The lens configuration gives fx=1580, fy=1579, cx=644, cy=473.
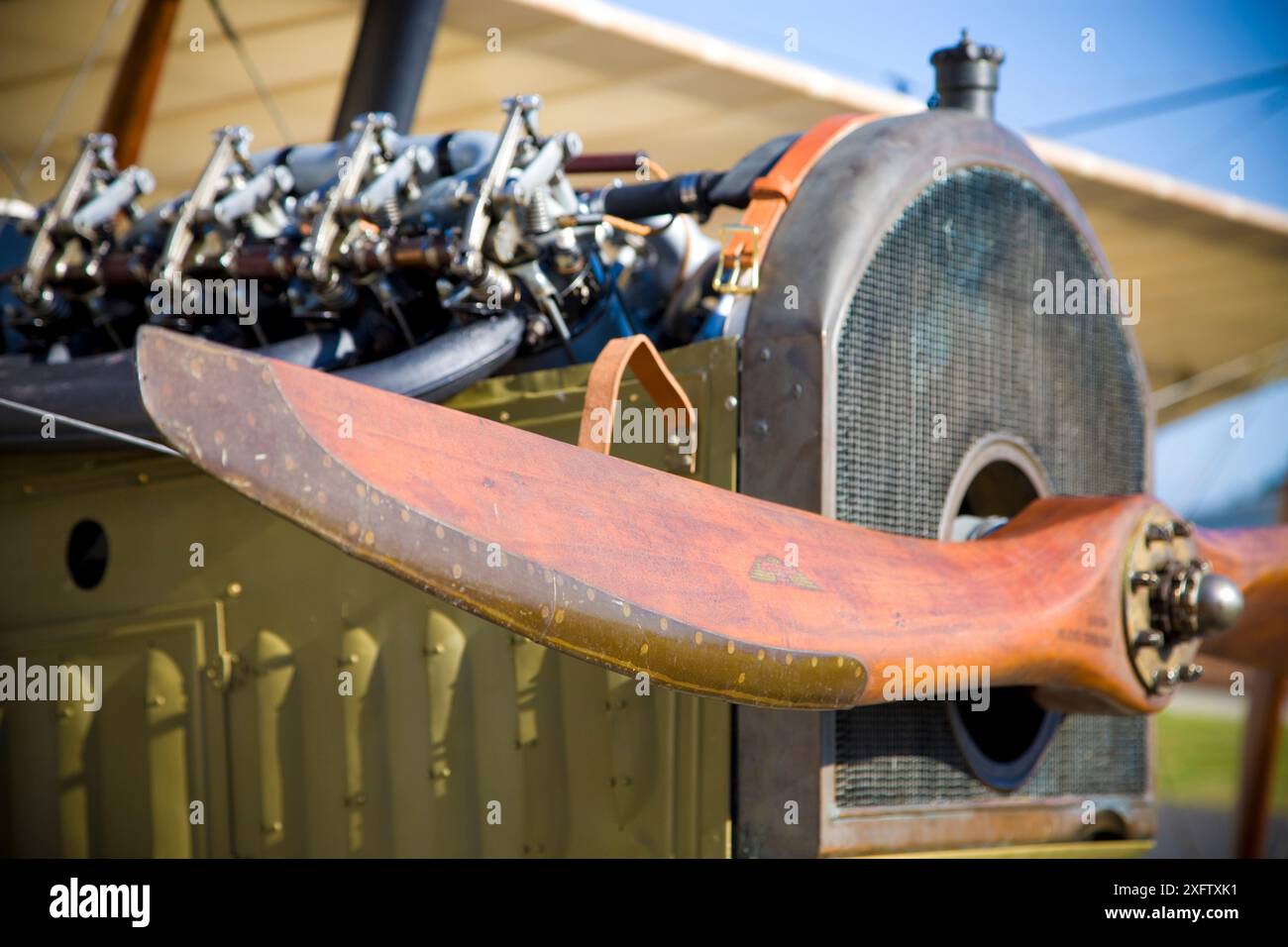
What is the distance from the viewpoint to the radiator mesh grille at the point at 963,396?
114 inches

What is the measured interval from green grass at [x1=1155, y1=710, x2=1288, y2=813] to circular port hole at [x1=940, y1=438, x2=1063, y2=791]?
15.3 m

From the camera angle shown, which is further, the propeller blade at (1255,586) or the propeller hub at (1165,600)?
the propeller blade at (1255,586)

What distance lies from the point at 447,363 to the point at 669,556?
971 millimetres

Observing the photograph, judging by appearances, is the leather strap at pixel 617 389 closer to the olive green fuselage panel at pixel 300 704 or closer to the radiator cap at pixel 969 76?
the olive green fuselage panel at pixel 300 704

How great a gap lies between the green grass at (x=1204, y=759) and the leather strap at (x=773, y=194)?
1593cm

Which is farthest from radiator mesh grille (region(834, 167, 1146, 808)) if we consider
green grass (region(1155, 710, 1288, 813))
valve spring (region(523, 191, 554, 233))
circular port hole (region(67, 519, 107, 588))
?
green grass (region(1155, 710, 1288, 813))

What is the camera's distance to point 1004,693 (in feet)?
11.0

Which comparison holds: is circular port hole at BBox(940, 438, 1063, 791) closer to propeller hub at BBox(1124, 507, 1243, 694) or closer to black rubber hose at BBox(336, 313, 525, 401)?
propeller hub at BBox(1124, 507, 1243, 694)

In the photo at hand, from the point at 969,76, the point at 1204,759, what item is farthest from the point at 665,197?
the point at 1204,759

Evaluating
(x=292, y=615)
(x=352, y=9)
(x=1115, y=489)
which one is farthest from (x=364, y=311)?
(x=352, y=9)

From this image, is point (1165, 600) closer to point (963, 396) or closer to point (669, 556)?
point (963, 396)

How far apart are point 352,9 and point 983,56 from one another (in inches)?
183

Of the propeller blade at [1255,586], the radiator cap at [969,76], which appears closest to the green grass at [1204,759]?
the propeller blade at [1255,586]

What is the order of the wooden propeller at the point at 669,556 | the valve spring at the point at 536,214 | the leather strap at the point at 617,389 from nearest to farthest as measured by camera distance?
the wooden propeller at the point at 669,556
the leather strap at the point at 617,389
the valve spring at the point at 536,214
